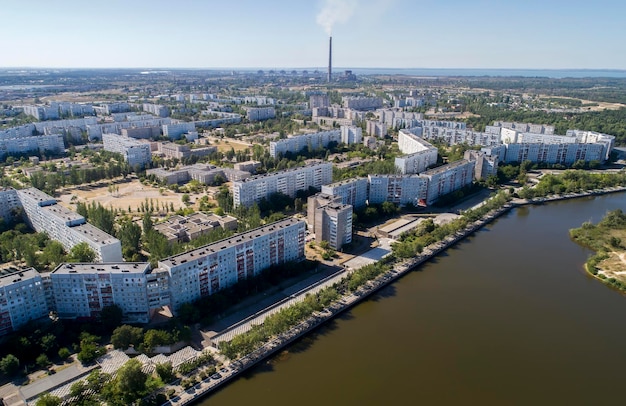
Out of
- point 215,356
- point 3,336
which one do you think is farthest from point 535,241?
point 3,336

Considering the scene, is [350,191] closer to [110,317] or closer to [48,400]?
[110,317]

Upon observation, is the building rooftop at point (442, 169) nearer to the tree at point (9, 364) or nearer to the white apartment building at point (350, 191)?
the white apartment building at point (350, 191)

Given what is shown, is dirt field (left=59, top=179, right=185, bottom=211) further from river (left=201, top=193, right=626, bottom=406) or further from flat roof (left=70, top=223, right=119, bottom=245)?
river (left=201, top=193, right=626, bottom=406)

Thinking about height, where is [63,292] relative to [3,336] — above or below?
above

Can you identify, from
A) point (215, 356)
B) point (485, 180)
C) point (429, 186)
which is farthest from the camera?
point (485, 180)

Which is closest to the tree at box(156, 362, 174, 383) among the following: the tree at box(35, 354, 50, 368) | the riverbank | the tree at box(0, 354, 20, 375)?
the riverbank

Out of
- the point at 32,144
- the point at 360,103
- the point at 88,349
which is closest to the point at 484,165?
the point at 88,349

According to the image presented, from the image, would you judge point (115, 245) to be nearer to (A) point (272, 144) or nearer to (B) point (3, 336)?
(B) point (3, 336)
